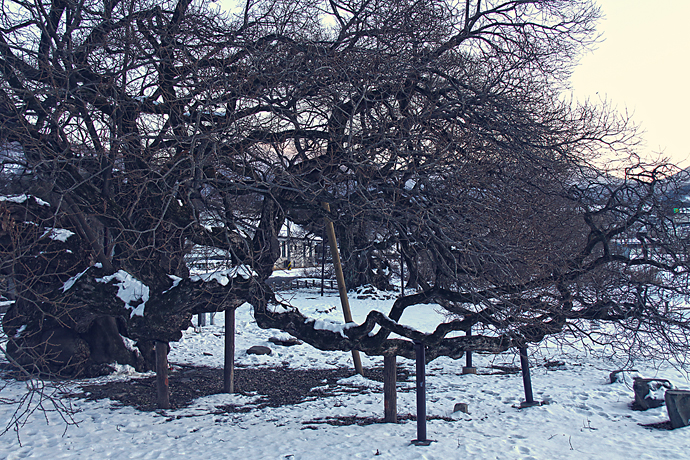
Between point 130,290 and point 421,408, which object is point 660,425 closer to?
point 421,408

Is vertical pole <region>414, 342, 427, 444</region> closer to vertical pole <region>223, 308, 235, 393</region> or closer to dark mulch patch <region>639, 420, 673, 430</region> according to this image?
dark mulch patch <region>639, 420, 673, 430</region>

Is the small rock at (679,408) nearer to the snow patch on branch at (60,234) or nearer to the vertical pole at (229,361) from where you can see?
the vertical pole at (229,361)

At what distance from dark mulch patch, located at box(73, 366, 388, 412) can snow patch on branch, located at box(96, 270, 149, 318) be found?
1.95 metres

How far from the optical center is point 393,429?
6.99 meters

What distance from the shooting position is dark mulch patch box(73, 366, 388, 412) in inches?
335

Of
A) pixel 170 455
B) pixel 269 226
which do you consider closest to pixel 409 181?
pixel 269 226

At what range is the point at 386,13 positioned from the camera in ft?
23.8

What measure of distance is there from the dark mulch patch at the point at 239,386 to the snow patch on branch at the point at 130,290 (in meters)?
1.95

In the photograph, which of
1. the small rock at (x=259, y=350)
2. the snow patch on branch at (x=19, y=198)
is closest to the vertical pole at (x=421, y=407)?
the snow patch on branch at (x=19, y=198)

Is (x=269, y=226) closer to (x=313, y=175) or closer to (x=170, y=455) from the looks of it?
(x=313, y=175)

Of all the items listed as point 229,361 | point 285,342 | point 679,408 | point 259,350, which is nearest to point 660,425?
point 679,408

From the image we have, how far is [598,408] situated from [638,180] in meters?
4.06

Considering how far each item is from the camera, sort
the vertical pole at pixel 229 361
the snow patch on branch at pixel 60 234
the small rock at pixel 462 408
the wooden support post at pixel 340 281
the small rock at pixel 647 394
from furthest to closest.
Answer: the wooden support post at pixel 340 281 < the vertical pole at pixel 229 361 < the snow patch on branch at pixel 60 234 < the small rock at pixel 462 408 < the small rock at pixel 647 394

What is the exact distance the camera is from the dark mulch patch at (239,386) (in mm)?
8508
